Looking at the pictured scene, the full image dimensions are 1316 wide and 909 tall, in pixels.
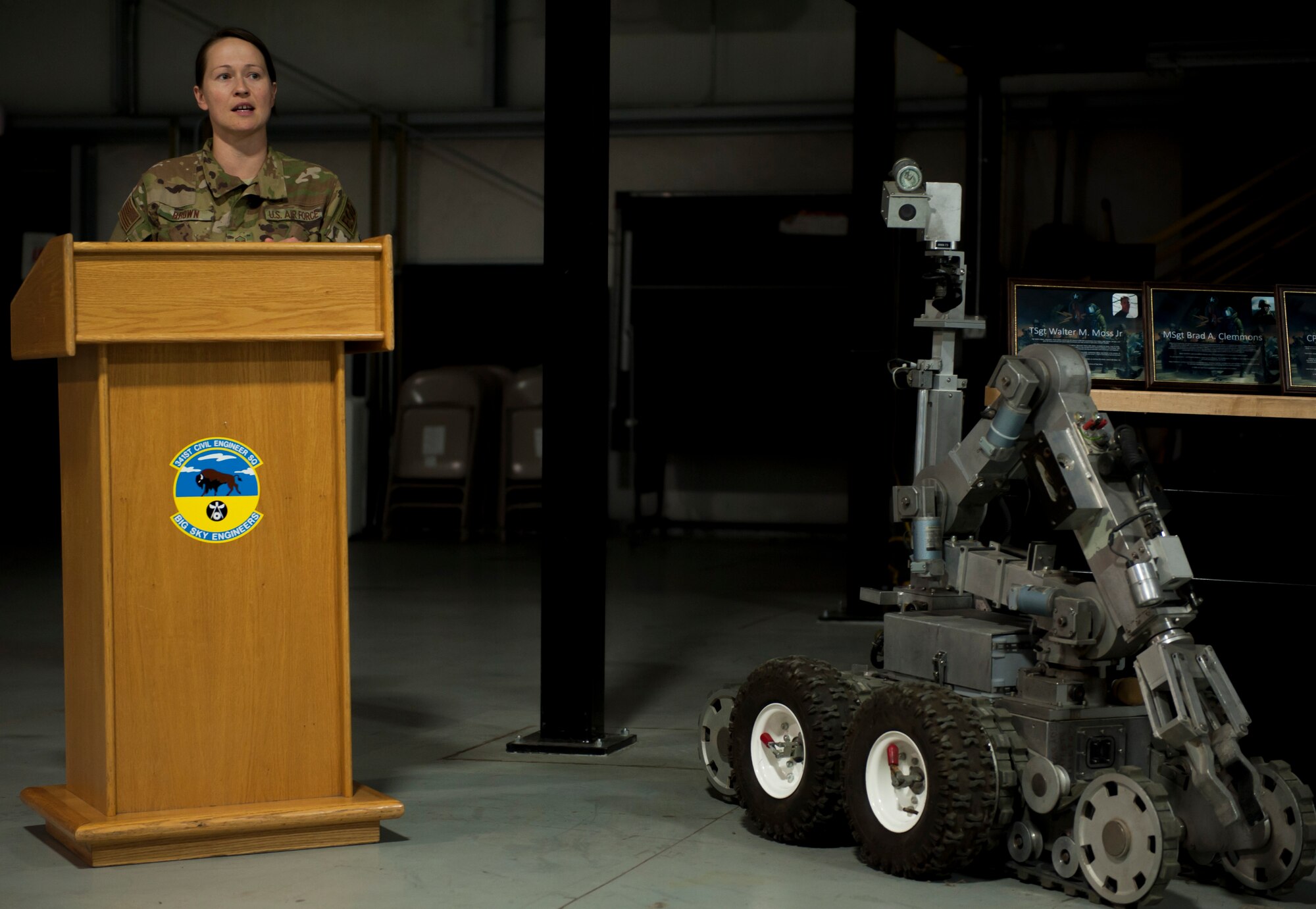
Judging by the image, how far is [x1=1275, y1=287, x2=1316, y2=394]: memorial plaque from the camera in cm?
454

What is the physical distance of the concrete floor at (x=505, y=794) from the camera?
3016mm

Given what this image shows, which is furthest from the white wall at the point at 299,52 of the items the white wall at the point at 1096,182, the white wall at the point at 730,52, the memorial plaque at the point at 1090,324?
the memorial plaque at the point at 1090,324

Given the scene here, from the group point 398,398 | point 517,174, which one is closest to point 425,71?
point 517,174

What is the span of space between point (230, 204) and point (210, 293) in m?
0.42

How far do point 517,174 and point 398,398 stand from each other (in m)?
2.01

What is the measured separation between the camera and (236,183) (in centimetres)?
341

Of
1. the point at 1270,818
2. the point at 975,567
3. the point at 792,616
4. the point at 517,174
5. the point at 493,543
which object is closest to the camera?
the point at 1270,818

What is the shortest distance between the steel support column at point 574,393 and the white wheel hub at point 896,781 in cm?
130

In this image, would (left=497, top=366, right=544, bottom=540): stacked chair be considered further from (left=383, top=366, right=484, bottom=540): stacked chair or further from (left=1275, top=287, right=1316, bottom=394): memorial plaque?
(left=1275, top=287, right=1316, bottom=394): memorial plaque

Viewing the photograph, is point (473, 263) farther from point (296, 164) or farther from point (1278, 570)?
point (296, 164)

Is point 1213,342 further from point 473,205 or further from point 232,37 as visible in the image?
point 473,205

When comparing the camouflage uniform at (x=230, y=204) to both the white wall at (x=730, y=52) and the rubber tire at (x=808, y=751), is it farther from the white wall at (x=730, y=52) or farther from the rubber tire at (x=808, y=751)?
the white wall at (x=730, y=52)

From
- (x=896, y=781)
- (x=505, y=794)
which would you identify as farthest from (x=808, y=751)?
(x=505, y=794)

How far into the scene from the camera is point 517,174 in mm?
11891
